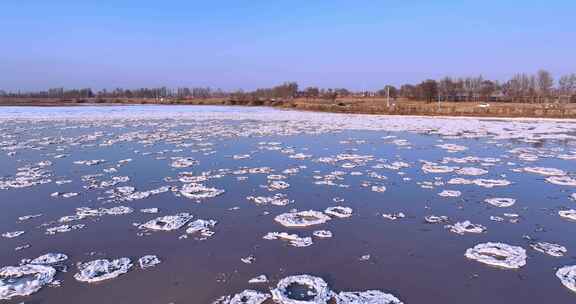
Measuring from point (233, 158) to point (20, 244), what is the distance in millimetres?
6082

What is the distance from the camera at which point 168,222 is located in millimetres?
4992

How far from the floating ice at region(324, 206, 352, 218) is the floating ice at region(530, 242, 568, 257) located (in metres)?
2.23

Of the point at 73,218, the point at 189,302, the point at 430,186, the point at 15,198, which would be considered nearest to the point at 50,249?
the point at 73,218

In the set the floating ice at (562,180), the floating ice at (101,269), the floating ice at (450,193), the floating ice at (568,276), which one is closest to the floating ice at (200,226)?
the floating ice at (101,269)

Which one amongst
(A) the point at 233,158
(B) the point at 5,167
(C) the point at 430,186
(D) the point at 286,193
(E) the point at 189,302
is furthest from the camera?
(A) the point at 233,158

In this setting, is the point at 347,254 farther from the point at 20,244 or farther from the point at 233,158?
the point at 233,158

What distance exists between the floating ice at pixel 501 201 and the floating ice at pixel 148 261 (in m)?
4.95

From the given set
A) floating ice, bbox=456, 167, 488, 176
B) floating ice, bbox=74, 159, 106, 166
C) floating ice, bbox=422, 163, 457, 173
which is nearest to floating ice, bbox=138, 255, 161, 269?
floating ice, bbox=74, 159, 106, 166

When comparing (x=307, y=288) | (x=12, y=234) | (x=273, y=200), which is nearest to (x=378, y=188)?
(x=273, y=200)

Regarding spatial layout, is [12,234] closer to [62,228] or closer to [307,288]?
[62,228]

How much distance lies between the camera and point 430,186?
6.96 m

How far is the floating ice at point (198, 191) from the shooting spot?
6.29 metres

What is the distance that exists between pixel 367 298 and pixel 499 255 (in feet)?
5.96

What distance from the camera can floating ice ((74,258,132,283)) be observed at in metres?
3.49
